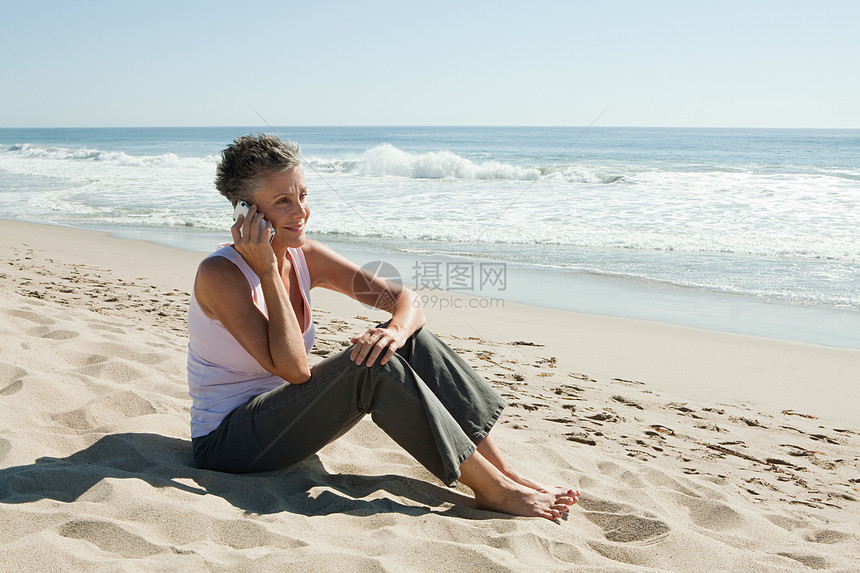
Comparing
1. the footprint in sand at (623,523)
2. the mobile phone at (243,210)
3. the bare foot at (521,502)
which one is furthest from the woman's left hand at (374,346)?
the footprint in sand at (623,523)

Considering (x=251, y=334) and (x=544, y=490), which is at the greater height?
(x=251, y=334)

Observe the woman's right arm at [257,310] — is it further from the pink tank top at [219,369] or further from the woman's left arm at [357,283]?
the woman's left arm at [357,283]

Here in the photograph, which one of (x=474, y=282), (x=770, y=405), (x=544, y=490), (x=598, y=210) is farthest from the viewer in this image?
(x=598, y=210)

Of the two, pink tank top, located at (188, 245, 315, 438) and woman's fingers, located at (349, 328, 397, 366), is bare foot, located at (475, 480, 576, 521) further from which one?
pink tank top, located at (188, 245, 315, 438)

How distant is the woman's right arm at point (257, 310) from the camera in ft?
7.96

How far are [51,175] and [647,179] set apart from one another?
1968 centimetres

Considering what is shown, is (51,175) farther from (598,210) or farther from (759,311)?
(759,311)

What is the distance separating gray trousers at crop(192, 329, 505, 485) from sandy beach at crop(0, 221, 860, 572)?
0.13 m

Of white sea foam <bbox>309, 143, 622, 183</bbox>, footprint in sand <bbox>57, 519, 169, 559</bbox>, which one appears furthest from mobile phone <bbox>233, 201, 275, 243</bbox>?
white sea foam <bbox>309, 143, 622, 183</bbox>

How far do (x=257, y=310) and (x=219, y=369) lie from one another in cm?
33

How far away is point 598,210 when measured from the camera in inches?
520

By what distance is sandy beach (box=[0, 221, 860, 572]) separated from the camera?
208cm

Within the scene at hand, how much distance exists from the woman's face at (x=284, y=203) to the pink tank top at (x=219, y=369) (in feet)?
0.63

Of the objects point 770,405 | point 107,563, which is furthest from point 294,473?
point 770,405
